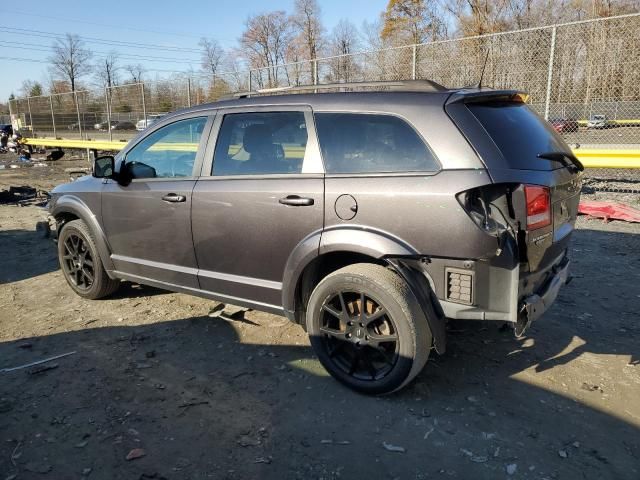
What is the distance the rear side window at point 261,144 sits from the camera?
11.1 feet

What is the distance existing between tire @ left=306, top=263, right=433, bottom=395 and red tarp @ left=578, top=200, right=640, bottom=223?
6.17m

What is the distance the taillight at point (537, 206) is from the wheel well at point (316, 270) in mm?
946

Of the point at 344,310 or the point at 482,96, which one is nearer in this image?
the point at 482,96

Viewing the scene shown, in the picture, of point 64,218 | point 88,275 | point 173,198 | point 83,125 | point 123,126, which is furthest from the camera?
point 83,125

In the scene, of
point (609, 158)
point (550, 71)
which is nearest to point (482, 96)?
point (550, 71)

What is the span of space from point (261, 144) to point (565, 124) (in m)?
8.02

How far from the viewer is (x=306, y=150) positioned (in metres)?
3.29

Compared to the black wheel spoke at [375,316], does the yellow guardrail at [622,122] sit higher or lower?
higher

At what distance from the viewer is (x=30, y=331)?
4.19 metres

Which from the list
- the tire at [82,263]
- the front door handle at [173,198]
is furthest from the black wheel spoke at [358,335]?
the tire at [82,263]

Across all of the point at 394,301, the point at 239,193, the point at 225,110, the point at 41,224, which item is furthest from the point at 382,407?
the point at 41,224

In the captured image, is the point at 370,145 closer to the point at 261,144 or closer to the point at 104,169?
the point at 261,144

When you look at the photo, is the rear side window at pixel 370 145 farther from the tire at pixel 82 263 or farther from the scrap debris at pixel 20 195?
the scrap debris at pixel 20 195

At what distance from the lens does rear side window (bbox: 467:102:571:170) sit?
2.77 metres
